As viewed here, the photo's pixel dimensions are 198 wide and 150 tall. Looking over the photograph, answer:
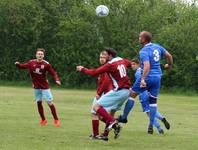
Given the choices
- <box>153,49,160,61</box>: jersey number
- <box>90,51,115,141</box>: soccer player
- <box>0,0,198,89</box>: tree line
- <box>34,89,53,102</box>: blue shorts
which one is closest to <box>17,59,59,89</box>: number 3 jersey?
<box>34,89,53,102</box>: blue shorts

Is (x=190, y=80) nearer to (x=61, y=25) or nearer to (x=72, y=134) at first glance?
(x=61, y=25)

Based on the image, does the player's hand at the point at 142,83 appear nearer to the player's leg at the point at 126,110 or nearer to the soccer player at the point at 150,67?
the soccer player at the point at 150,67

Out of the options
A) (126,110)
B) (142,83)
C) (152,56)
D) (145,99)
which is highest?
(152,56)

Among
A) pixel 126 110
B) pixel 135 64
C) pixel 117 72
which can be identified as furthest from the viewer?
pixel 135 64

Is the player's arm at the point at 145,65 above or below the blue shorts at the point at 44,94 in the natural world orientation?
above

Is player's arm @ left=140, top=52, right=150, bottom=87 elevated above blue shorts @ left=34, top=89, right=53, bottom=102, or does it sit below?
above

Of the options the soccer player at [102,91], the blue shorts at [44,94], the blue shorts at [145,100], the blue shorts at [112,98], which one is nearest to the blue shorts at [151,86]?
the soccer player at [102,91]

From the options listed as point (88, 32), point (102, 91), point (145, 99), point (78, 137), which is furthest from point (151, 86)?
point (88, 32)

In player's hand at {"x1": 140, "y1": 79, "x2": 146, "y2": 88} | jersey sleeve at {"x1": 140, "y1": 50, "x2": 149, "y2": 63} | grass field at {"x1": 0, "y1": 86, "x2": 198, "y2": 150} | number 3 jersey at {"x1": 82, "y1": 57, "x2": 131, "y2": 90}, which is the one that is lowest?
grass field at {"x1": 0, "y1": 86, "x2": 198, "y2": 150}

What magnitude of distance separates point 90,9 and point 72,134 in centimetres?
3483

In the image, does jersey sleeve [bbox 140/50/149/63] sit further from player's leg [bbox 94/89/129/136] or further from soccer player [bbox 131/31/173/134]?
player's leg [bbox 94/89/129/136]

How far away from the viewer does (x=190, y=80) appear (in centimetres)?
4406

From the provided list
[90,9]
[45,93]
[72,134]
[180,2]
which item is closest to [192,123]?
[45,93]

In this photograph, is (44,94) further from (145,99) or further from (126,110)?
(126,110)
